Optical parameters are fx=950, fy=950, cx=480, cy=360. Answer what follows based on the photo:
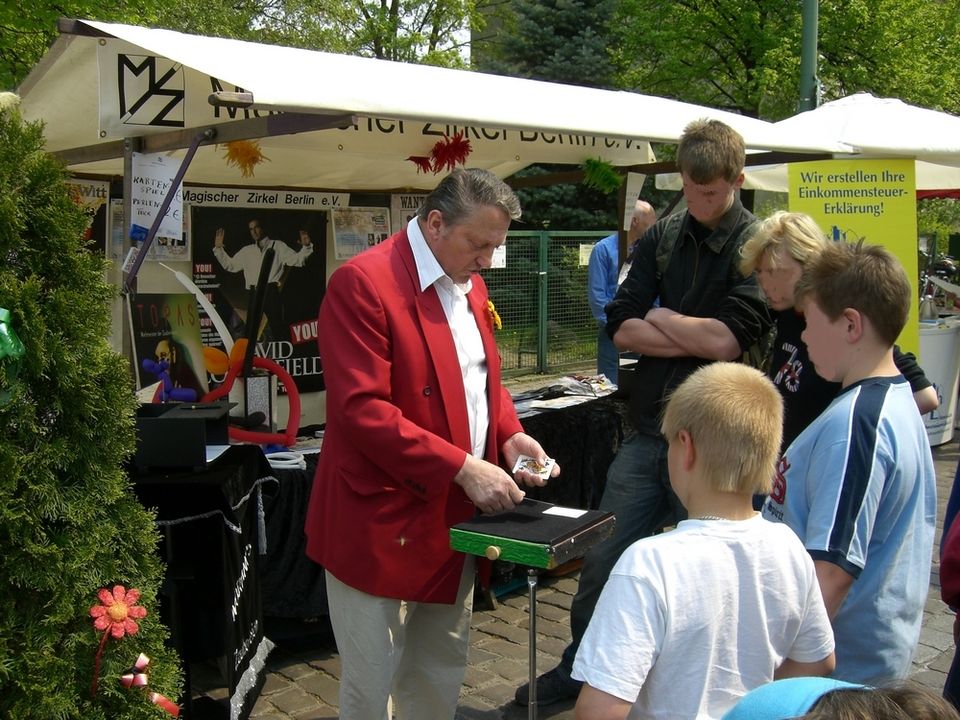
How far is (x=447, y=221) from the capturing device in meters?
2.57

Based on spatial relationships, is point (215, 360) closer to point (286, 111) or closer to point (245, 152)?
point (245, 152)

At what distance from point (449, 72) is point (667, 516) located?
84.2 inches

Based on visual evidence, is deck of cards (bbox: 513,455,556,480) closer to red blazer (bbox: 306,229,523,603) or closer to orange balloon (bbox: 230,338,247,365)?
red blazer (bbox: 306,229,523,603)

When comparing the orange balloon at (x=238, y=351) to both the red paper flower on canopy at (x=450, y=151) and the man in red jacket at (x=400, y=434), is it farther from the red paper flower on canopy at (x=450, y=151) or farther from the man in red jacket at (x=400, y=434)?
the man in red jacket at (x=400, y=434)

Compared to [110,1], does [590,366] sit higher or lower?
lower

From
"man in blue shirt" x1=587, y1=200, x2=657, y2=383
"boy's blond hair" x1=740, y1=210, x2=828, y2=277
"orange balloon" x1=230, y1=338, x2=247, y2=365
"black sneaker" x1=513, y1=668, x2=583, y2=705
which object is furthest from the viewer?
"man in blue shirt" x1=587, y1=200, x2=657, y2=383

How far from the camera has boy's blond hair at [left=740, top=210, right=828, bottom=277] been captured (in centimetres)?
283

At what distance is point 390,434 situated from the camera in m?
2.39

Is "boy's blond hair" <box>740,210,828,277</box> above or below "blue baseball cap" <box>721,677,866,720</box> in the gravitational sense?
above

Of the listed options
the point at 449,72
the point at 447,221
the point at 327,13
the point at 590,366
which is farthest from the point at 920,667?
the point at 327,13

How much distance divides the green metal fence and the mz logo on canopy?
8835mm

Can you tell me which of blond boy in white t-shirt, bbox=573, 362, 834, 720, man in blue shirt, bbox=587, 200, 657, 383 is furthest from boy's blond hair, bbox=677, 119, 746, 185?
man in blue shirt, bbox=587, 200, 657, 383

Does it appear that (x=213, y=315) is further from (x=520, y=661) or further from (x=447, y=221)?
(x=447, y=221)

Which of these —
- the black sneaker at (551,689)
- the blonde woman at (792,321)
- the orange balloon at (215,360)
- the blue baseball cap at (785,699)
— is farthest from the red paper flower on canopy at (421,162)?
the blue baseball cap at (785,699)
